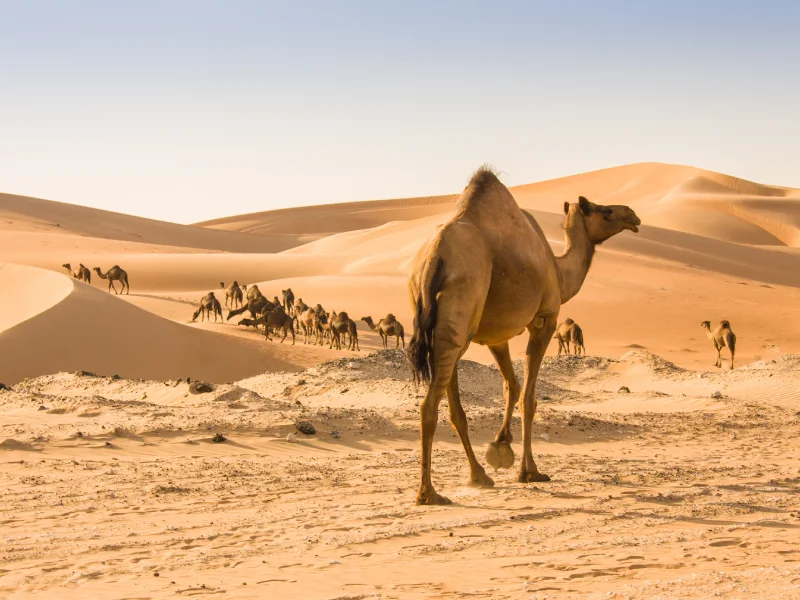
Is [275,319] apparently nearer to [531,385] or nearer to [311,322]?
[311,322]

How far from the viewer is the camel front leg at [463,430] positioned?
9.40 metres

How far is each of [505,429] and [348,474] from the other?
1.89 m

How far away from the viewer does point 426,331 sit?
8.62 meters

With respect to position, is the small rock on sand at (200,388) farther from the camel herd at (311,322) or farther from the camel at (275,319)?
the camel at (275,319)

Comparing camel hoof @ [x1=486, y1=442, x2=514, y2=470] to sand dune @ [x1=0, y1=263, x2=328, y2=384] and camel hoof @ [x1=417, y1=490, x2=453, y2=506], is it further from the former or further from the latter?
sand dune @ [x1=0, y1=263, x2=328, y2=384]

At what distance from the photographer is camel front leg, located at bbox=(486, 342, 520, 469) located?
9328 mm

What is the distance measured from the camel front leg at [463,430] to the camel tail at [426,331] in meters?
0.70

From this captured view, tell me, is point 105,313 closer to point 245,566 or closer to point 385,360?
point 385,360

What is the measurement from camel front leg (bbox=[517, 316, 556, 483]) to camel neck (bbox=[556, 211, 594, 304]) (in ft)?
1.82

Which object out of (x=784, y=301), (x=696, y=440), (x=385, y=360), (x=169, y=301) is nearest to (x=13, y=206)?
(x=169, y=301)

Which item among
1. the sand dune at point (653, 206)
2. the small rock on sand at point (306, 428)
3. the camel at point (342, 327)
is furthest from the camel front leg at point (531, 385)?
the sand dune at point (653, 206)

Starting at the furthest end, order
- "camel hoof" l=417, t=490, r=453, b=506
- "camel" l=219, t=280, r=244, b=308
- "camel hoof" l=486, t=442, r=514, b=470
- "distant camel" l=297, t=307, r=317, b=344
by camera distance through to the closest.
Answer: "camel" l=219, t=280, r=244, b=308 → "distant camel" l=297, t=307, r=317, b=344 → "camel hoof" l=486, t=442, r=514, b=470 → "camel hoof" l=417, t=490, r=453, b=506

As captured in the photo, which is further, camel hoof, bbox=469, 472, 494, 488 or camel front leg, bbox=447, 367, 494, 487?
camel hoof, bbox=469, 472, 494, 488

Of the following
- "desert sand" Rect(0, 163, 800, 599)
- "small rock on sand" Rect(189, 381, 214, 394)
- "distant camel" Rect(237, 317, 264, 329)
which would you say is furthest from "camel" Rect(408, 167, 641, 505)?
"distant camel" Rect(237, 317, 264, 329)
